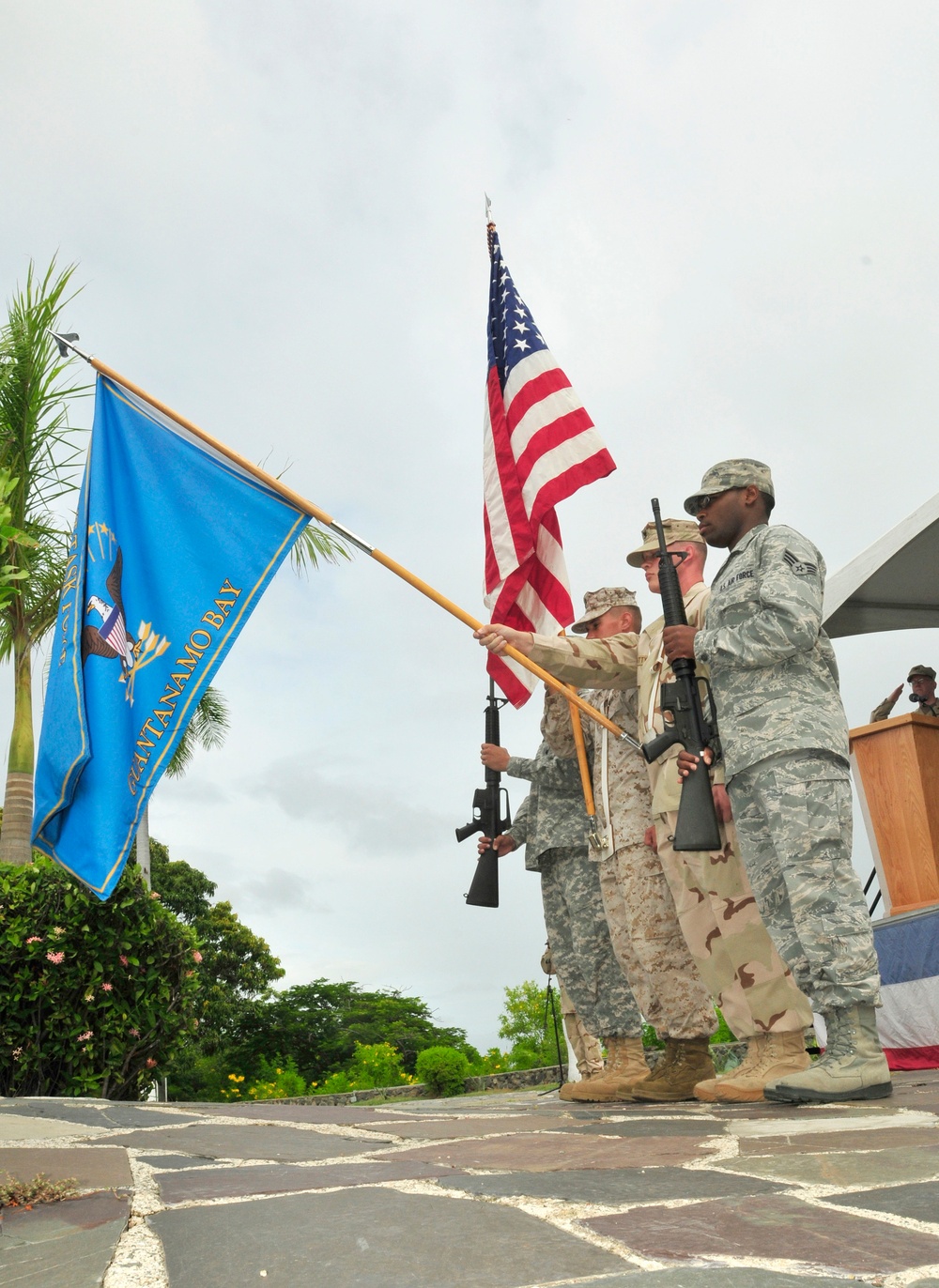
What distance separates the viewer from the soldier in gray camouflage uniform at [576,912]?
15.6 feet

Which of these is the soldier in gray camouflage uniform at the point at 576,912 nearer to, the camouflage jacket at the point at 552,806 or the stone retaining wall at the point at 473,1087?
the camouflage jacket at the point at 552,806

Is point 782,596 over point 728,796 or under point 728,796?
over

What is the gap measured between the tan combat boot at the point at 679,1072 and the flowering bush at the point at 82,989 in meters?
3.63

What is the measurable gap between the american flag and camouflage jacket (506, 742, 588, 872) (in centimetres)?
55

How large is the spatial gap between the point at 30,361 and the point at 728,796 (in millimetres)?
9429

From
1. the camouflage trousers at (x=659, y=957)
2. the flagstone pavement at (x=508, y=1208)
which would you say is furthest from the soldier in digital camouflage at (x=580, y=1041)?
the flagstone pavement at (x=508, y=1208)

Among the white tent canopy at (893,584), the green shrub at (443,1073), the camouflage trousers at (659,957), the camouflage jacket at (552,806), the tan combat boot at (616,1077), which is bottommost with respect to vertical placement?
the green shrub at (443,1073)

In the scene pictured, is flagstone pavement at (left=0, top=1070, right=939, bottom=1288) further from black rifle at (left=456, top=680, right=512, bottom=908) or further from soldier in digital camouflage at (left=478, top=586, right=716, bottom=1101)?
black rifle at (left=456, top=680, right=512, bottom=908)

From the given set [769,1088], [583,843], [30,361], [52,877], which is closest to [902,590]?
[583,843]

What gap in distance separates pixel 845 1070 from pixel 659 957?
41.5 inches

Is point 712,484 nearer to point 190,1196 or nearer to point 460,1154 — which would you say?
point 460,1154

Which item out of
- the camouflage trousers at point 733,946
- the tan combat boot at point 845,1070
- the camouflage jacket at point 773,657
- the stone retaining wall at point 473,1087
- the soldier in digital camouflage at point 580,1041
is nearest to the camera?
the tan combat boot at point 845,1070

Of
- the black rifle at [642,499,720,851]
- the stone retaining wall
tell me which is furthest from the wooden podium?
the black rifle at [642,499,720,851]

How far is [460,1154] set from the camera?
2.47 m
